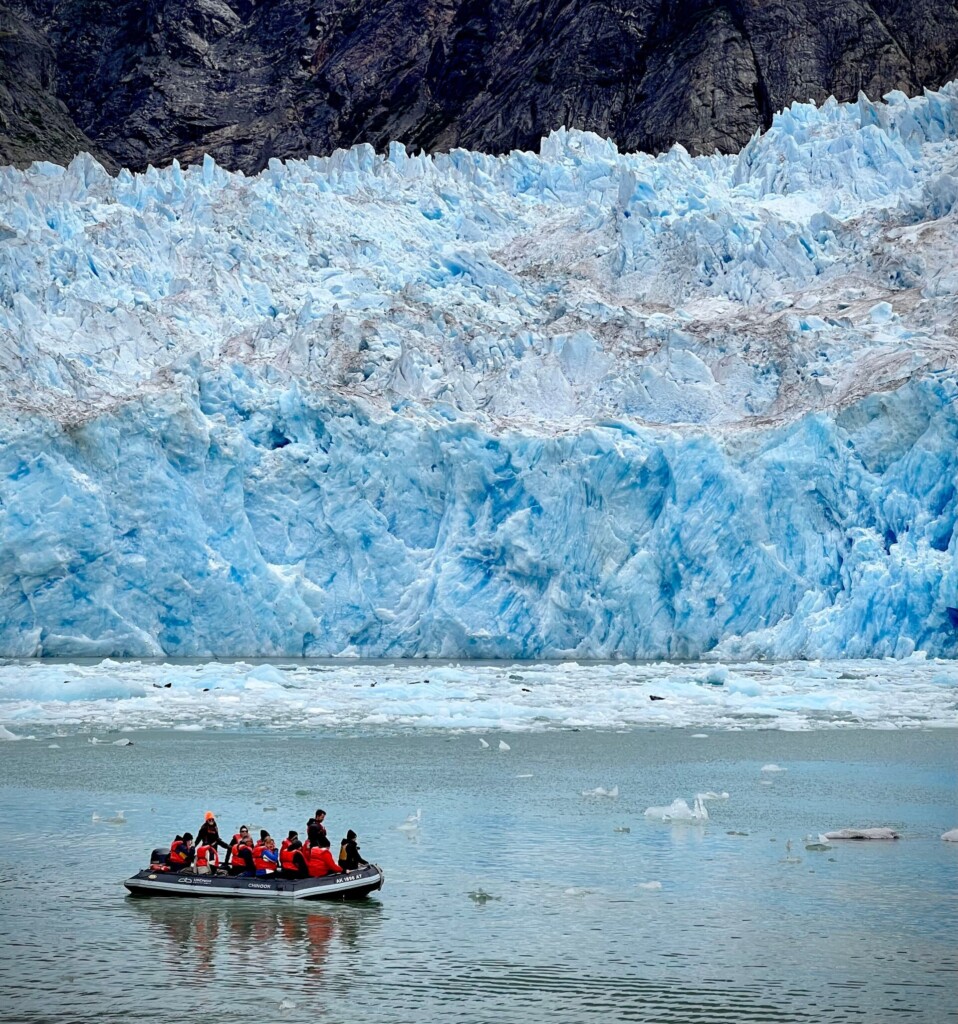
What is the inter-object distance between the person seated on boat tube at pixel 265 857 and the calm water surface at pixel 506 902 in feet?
0.83

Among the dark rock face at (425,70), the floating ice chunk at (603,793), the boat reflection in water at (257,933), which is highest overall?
the dark rock face at (425,70)

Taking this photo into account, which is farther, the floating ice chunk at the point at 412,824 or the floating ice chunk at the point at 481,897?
the floating ice chunk at the point at 412,824

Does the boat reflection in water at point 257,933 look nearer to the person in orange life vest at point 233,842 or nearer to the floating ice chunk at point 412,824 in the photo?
the person in orange life vest at point 233,842

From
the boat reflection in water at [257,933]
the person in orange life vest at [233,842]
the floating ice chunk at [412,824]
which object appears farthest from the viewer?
the floating ice chunk at [412,824]

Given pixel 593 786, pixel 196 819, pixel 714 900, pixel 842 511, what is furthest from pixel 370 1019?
pixel 842 511

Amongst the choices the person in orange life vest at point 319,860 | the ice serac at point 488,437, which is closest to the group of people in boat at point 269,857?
the person in orange life vest at point 319,860

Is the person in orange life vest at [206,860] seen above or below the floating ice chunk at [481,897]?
above

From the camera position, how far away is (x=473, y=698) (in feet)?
56.2

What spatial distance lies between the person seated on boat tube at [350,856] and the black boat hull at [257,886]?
0.11m

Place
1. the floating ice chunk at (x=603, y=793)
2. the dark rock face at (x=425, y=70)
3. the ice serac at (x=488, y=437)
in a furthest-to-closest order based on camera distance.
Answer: the dark rock face at (x=425, y=70) < the ice serac at (x=488, y=437) < the floating ice chunk at (x=603, y=793)

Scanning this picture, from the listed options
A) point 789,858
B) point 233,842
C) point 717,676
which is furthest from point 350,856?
point 717,676

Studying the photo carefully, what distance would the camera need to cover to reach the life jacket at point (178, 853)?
8.23 meters

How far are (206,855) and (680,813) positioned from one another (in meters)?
3.20

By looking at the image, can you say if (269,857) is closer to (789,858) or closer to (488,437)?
(789,858)
